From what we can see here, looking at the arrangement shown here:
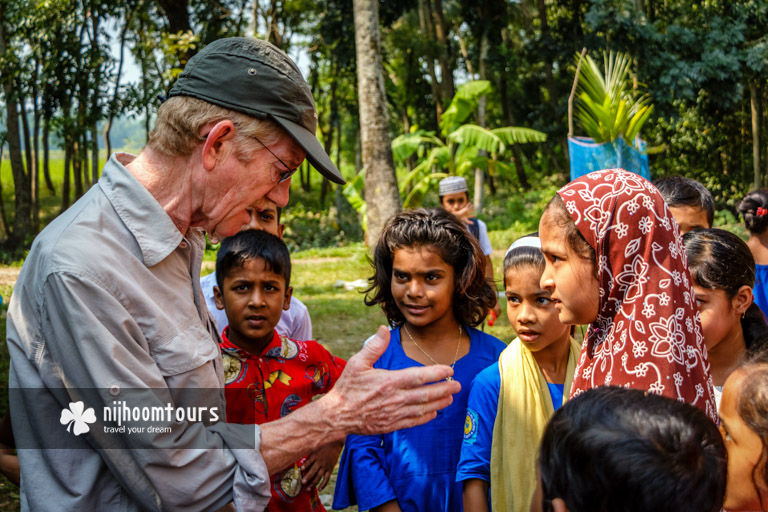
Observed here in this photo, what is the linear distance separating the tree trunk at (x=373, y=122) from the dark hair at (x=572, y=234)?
22.6 ft

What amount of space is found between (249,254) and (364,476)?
1.13m

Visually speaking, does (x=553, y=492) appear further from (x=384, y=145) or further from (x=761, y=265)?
(x=384, y=145)

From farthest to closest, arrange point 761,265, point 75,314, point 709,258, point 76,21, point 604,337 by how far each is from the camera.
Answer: point 76,21, point 761,265, point 709,258, point 604,337, point 75,314

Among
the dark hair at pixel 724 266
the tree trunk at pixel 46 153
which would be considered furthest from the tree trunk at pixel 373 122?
the tree trunk at pixel 46 153

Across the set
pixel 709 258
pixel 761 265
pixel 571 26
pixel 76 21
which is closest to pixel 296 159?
pixel 709 258

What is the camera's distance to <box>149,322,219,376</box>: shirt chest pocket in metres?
1.76

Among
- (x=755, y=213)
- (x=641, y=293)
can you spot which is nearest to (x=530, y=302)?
(x=641, y=293)

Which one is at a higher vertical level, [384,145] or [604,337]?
[384,145]

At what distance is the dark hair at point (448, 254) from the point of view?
300cm

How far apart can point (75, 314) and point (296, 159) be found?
84cm

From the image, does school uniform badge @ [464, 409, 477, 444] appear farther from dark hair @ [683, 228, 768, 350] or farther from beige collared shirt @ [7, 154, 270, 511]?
dark hair @ [683, 228, 768, 350]

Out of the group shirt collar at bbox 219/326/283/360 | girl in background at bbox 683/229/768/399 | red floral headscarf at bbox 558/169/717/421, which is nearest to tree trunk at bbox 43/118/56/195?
shirt collar at bbox 219/326/283/360

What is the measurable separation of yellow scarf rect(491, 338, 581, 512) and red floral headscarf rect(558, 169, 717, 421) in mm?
561

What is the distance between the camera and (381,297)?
3191 mm
